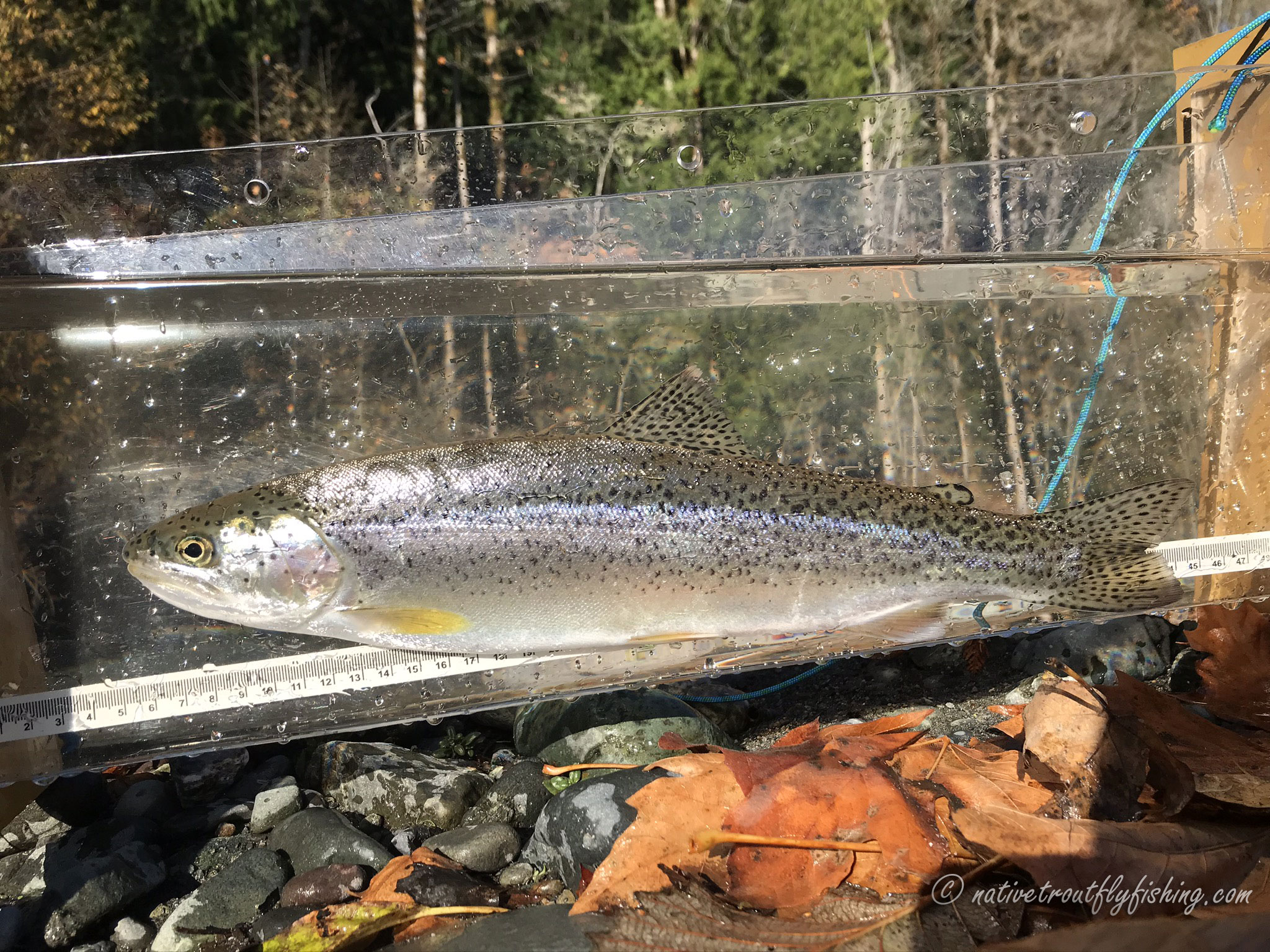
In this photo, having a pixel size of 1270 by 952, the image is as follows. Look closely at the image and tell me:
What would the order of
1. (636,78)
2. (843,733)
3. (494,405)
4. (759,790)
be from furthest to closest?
1. (636,78)
2. (494,405)
3. (843,733)
4. (759,790)

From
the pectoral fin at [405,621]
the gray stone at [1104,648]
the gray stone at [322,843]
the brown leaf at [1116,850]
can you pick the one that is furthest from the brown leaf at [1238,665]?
the gray stone at [322,843]

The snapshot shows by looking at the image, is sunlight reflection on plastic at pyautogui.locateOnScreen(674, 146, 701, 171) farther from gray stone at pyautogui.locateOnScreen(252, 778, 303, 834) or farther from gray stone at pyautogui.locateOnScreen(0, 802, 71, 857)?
gray stone at pyautogui.locateOnScreen(0, 802, 71, 857)

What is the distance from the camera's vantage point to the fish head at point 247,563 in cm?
240

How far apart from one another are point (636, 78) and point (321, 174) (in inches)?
530

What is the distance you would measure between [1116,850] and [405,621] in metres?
2.11

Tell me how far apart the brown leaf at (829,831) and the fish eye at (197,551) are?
182 centimetres

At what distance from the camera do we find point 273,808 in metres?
2.70

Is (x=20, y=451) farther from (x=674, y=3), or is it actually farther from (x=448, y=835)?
(x=674, y=3)

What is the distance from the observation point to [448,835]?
8.23 feet

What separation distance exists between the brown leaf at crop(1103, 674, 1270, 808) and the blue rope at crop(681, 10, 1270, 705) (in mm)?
1030

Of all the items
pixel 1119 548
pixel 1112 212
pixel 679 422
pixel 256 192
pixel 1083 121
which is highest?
pixel 1083 121

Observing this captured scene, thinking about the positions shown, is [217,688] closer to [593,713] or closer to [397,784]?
[397,784]

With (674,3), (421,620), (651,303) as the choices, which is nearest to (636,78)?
(674,3)

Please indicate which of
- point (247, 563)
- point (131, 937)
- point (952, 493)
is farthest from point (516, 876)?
point (952, 493)
